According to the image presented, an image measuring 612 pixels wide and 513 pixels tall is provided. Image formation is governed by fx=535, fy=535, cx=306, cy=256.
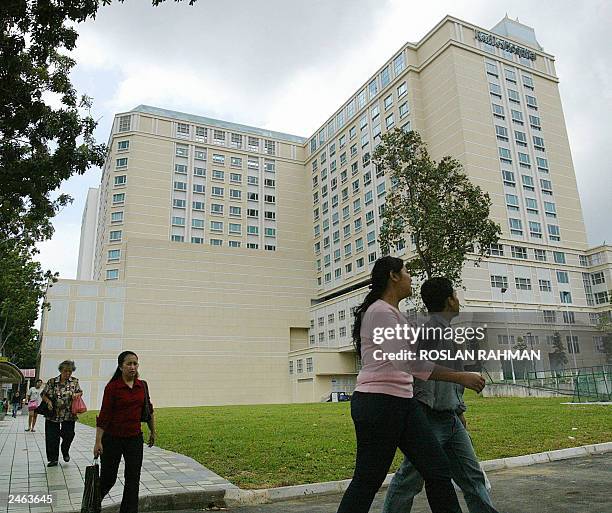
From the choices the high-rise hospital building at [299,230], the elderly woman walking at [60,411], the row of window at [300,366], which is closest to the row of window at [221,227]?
the high-rise hospital building at [299,230]

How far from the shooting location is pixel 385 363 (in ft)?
11.4

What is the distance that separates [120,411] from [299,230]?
6596 centimetres

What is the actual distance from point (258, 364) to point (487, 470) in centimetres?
5436

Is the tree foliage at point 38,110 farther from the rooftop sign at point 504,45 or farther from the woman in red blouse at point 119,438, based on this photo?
the rooftop sign at point 504,45

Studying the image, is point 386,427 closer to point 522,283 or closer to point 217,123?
point 522,283

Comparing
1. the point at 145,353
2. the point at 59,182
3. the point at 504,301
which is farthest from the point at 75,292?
the point at 59,182

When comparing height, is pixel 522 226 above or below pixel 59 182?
above

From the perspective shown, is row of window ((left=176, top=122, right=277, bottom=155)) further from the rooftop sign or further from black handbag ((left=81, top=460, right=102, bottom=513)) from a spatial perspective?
black handbag ((left=81, top=460, right=102, bottom=513))

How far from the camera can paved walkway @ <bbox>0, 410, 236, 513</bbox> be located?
654 cm

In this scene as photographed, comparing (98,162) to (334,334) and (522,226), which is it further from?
(334,334)

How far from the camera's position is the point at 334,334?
59.1 m

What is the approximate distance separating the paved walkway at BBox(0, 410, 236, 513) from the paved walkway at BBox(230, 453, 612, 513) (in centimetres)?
117

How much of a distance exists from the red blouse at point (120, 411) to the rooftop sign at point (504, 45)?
56.9 meters

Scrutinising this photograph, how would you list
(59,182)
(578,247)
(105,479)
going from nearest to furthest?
(105,479) < (59,182) < (578,247)
